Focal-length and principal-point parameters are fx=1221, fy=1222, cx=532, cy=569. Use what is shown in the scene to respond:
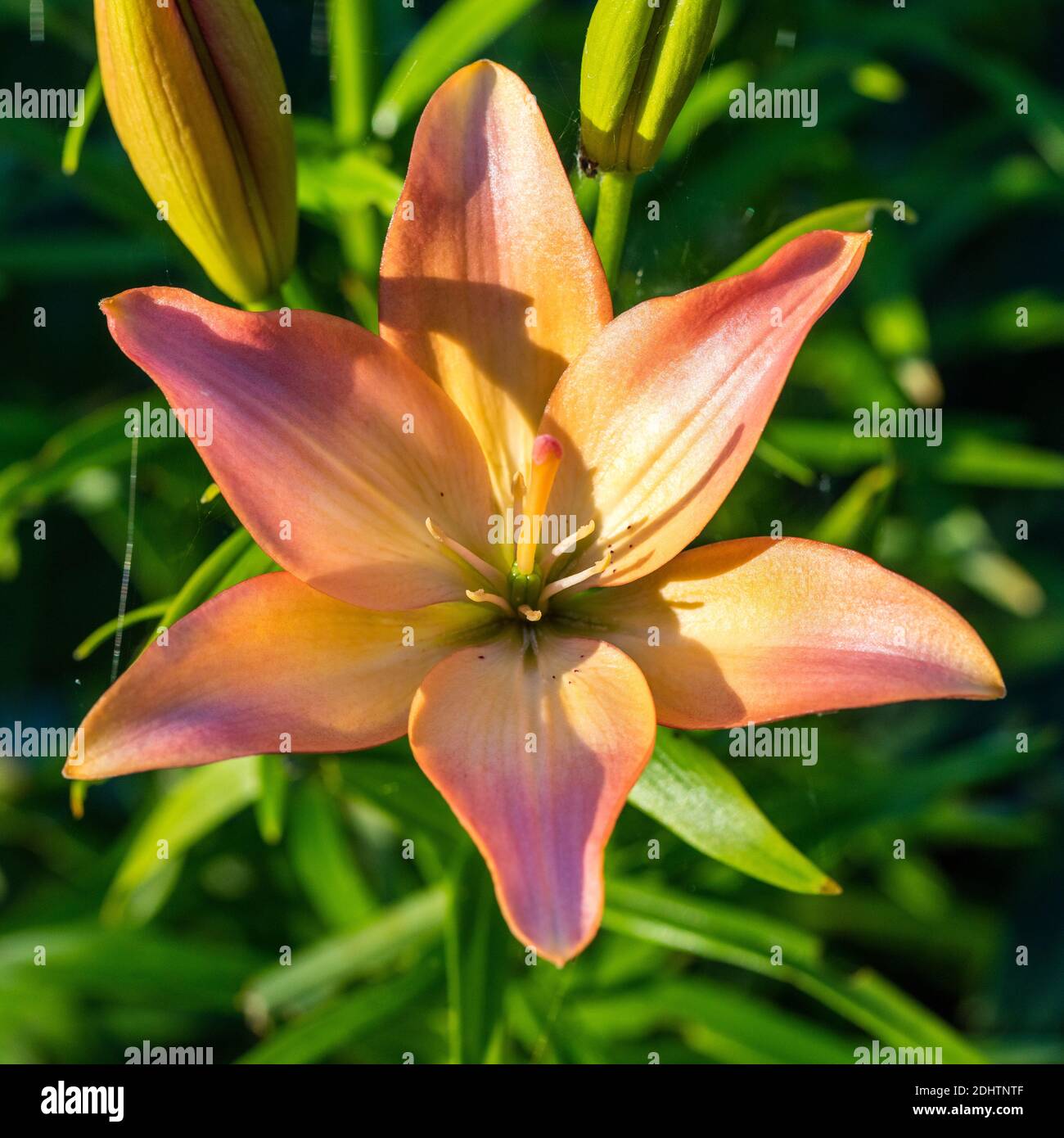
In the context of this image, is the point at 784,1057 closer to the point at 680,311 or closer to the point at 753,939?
the point at 753,939

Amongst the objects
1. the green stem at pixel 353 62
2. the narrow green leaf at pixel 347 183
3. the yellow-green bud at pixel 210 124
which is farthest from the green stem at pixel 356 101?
the yellow-green bud at pixel 210 124

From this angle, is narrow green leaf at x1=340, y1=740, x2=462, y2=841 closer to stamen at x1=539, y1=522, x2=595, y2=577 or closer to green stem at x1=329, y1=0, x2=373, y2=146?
stamen at x1=539, y1=522, x2=595, y2=577

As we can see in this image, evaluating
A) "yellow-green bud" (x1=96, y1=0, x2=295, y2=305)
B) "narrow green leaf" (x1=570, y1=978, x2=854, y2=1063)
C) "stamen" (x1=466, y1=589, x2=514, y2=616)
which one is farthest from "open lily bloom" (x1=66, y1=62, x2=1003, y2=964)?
"narrow green leaf" (x1=570, y1=978, x2=854, y2=1063)

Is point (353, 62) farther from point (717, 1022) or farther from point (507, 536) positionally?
point (717, 1022)

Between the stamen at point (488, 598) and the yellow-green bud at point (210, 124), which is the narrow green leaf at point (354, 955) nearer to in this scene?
the stamen at point (488, 598)

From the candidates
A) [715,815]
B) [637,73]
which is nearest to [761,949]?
[715,815]
